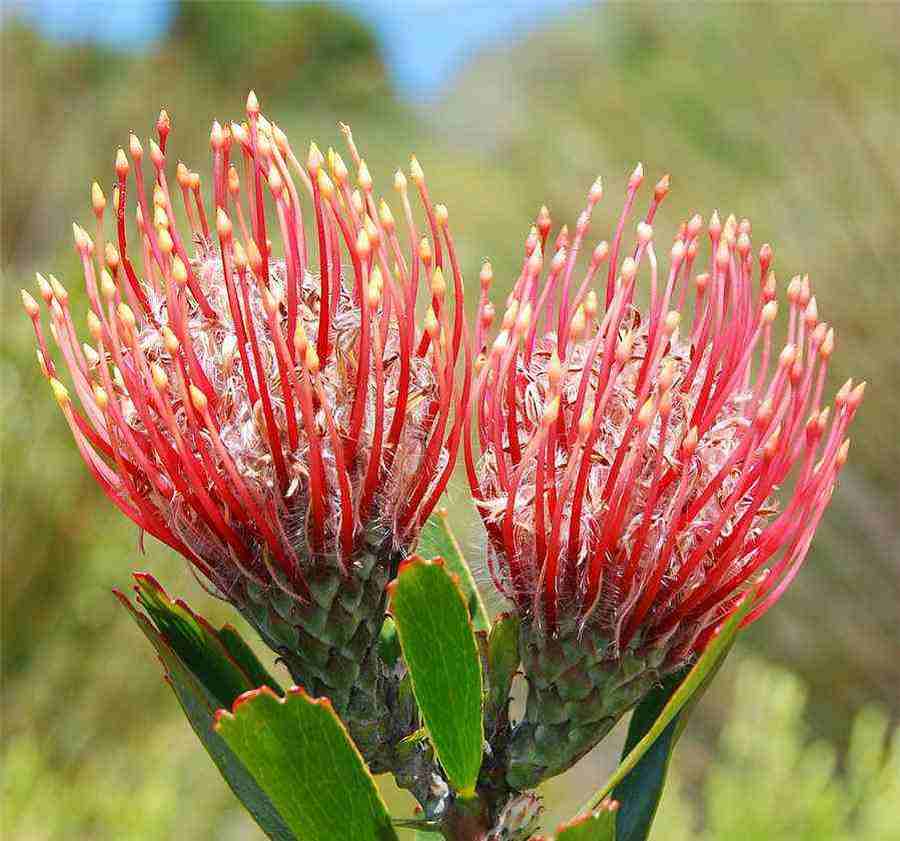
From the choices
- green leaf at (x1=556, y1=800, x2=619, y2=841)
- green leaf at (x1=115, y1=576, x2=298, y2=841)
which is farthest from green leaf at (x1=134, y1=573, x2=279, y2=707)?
green leaf at (x1=556, y1=800, x2=619, y2=841)

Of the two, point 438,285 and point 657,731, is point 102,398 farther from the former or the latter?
point 657,731

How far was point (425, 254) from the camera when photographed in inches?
25.8

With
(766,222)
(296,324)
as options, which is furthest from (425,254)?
(766,222)

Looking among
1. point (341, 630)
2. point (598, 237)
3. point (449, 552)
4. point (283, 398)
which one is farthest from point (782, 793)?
point (598, 237)

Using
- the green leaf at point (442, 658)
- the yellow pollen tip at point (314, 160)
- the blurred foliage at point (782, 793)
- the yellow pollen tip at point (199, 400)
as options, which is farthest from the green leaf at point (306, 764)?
the blurred foliage at point (782, 793)

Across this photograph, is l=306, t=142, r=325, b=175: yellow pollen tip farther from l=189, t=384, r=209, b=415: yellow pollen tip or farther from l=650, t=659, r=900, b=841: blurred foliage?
l=650, t=659, r=900, b=841: blurred foliage

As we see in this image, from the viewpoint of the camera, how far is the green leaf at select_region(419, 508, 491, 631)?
777 millimetres

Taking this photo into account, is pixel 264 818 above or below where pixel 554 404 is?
below

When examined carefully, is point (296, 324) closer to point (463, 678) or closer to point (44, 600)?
point (463, 678)

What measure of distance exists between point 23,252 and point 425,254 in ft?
17.8

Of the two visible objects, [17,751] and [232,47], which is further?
[232,47]

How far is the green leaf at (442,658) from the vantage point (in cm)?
58

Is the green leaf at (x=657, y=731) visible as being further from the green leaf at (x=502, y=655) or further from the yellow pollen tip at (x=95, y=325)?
the yellow pollen tip at (x=95, y=325)

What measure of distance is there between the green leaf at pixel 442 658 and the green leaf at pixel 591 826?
7 cm
